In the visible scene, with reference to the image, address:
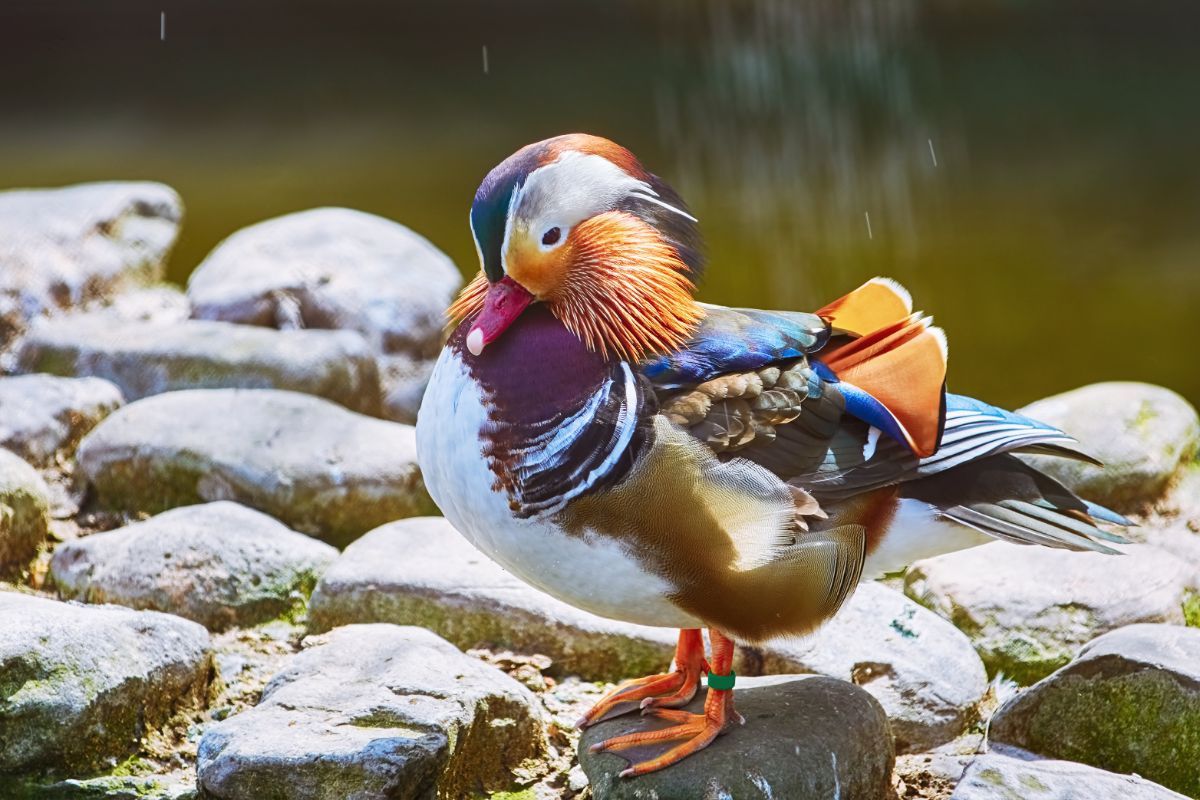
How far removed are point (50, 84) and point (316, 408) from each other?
21.5 ft

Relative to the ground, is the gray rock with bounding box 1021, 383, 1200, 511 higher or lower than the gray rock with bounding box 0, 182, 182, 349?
lower

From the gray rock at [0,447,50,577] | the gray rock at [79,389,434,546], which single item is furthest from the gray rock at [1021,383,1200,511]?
the gray rock at [0,447,50,577]

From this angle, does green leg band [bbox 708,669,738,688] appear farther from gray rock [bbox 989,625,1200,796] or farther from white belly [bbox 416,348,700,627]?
gray rock [bbox 989,625,1200,796]

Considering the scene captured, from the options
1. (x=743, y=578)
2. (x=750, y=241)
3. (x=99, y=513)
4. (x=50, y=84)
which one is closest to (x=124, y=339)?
(x=99, y=513)

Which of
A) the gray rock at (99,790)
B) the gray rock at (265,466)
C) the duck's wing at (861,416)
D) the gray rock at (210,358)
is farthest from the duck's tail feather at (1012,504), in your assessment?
the gray rock at (210,358)

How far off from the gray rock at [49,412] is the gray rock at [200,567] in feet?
1.88

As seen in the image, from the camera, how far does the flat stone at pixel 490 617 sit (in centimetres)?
251

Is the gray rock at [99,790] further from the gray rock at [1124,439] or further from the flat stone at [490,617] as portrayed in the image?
the gray rock at [1124,439]

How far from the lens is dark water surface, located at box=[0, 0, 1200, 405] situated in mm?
5523

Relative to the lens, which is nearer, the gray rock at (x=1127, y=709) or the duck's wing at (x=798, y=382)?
the duck's wing at (x=798, y=382)

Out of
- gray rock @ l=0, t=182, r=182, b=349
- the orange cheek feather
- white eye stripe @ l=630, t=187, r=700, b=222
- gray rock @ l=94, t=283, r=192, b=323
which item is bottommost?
gray rock @ l=94, t=283, r=192, b=323

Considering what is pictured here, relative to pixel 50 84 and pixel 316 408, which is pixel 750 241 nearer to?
pixel 316 408

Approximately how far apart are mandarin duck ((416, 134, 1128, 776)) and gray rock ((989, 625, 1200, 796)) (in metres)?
0.23

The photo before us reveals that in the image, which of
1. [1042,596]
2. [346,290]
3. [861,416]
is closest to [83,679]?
[861,416]
